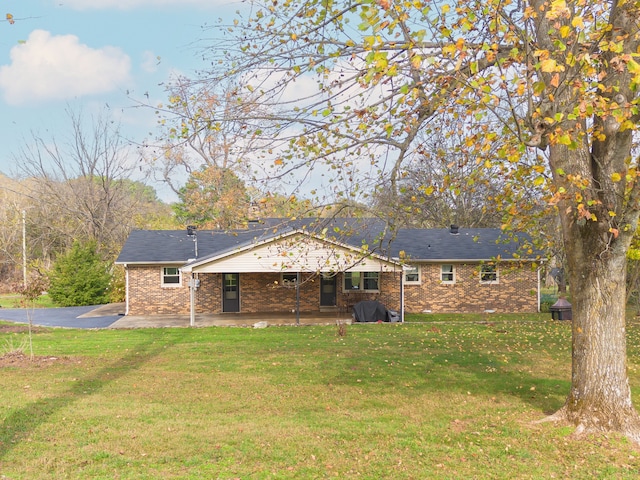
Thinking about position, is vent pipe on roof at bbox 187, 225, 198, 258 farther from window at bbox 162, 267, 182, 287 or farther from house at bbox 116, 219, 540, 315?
window at bbox 162, 267, 182, 287

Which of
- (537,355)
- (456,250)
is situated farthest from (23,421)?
(456,250)

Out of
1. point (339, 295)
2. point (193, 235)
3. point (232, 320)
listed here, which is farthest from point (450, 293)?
point (193, 235)

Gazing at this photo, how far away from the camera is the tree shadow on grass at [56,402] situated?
6969 millimetres

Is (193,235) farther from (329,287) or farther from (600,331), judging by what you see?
(600,331)

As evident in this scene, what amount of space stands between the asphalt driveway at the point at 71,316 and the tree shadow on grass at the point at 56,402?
8677 millimetres

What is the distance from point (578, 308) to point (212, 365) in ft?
26.0

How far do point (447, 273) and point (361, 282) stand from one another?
13.1 ft

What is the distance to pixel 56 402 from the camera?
864 centimetres

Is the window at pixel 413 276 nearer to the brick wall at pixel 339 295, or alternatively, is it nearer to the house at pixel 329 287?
the house at pixel 329 287

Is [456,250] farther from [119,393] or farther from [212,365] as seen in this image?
[119,393]

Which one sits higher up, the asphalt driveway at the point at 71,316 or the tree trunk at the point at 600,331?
the tree trunk at the point at 600,331

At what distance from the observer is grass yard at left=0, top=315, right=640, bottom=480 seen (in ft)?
19.3

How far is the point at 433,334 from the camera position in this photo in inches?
651

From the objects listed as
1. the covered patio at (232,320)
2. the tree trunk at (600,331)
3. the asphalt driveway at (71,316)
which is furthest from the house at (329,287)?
the tree trunk at (600,331)
